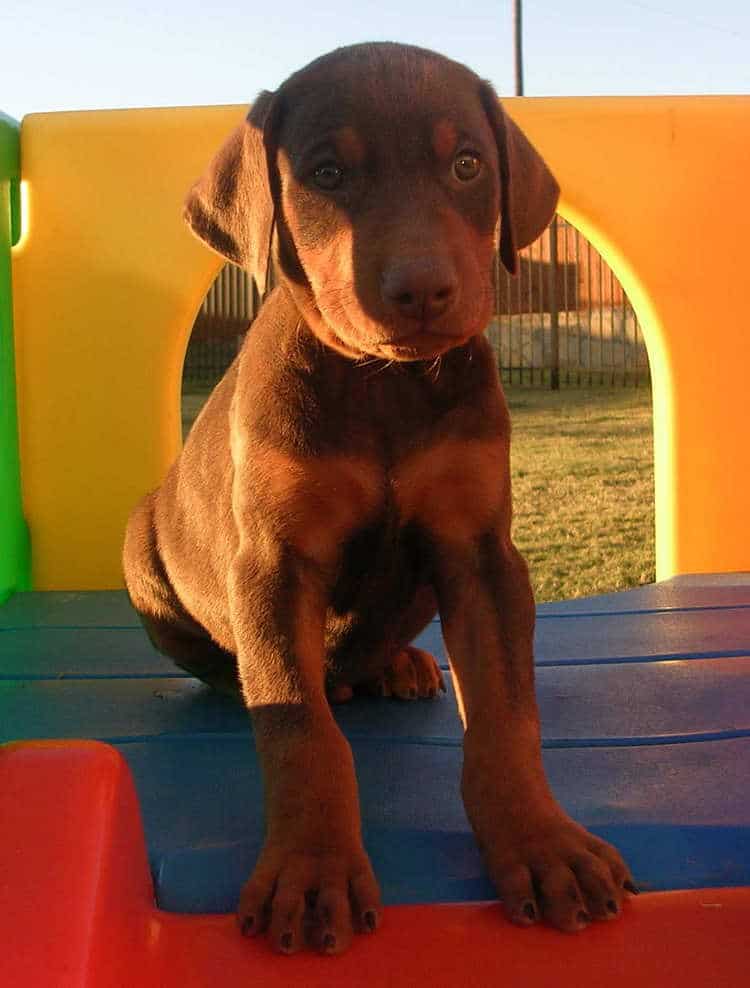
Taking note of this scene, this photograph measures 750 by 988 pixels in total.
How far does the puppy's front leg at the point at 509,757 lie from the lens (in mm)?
2029

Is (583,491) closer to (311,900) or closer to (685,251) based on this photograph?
(685,251)

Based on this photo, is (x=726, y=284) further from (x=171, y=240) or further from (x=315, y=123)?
(x=315, y=123)

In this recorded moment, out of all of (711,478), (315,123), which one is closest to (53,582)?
(711,478)

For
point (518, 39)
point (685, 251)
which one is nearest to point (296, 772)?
point (685, 251)

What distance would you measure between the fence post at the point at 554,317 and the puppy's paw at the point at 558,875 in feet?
48.6

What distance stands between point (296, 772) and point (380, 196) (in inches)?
44.2

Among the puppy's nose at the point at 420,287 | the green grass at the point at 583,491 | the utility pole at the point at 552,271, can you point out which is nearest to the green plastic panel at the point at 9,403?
the green grass at the point at 583,491

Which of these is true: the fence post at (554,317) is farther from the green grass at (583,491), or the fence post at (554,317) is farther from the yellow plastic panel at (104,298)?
the yellow plastic panel at (104,298)

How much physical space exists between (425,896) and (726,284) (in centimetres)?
→ 373

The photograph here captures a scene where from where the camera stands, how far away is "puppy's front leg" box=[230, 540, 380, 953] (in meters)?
1.98

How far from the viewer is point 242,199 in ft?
8.79

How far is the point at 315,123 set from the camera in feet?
8.27

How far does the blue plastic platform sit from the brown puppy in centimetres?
16

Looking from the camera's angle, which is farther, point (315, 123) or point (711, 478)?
point (711, 478)
